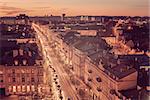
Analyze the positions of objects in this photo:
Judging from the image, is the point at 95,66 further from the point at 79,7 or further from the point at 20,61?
the point at 20,61

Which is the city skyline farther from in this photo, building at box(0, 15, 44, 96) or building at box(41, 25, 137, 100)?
building at box(41, 25, 137, 100)

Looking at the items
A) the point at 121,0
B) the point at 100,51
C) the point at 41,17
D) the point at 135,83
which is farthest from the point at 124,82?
the point at 41,17

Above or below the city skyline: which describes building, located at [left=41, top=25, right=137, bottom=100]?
below

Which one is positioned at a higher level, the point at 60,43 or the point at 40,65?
the point at 60,43

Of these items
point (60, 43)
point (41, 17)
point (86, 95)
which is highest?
point (41, 17)

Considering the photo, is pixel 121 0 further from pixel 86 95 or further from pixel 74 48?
pixel 86 95

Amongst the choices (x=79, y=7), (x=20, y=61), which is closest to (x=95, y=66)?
(x=79, y=7)

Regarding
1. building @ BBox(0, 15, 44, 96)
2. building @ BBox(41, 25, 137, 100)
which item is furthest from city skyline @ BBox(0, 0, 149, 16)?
building @ BBox(41, 25, 137, 100)

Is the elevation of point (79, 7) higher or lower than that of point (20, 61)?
higher
